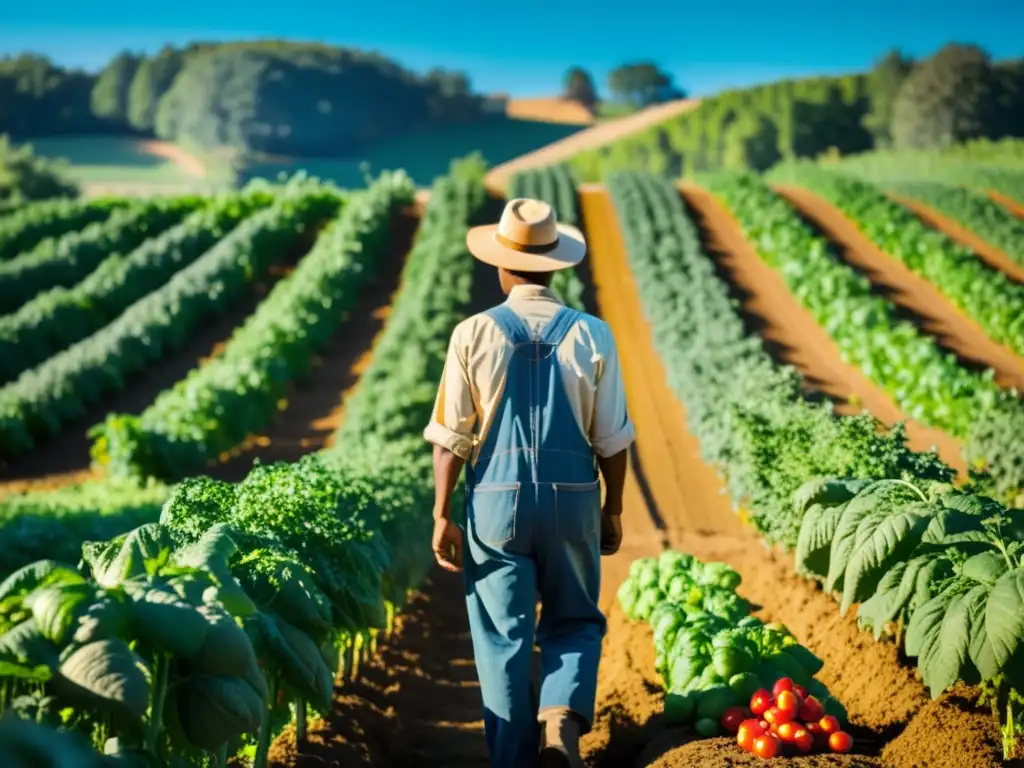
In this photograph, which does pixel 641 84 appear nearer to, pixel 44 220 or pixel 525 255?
pixel 44 220

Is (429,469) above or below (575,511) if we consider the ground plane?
below

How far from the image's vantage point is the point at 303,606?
420cm

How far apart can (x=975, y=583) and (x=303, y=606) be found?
2.56 m

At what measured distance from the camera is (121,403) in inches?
716

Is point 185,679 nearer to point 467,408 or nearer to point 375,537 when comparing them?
point 467,408

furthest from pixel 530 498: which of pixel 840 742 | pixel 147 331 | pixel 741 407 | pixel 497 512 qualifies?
pixel 147 331

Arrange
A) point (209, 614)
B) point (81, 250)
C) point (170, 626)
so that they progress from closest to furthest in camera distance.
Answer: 1. point (170, 626)
2. point (209, 614)
3. point (81, 250)

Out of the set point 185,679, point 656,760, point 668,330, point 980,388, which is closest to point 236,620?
point 185,679

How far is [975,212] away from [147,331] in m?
17.5

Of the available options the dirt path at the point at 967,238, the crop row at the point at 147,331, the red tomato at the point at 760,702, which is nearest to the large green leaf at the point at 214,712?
the red tomato at the point at 760,702

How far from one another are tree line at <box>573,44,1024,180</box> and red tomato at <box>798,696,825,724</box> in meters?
36.7

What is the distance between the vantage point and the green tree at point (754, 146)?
50.8 meters

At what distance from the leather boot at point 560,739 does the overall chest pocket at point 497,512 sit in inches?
26.4

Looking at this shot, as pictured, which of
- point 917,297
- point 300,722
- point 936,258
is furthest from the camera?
point 936,258
